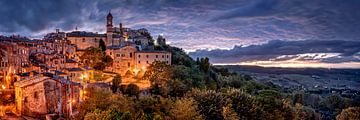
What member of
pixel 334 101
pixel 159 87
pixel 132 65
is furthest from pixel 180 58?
pixel 334 101

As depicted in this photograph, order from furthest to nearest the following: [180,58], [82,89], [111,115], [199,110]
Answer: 1. [180,58]
2. [82,89]
3. [199,110]
4. [111,115]

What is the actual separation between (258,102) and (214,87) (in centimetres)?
1391

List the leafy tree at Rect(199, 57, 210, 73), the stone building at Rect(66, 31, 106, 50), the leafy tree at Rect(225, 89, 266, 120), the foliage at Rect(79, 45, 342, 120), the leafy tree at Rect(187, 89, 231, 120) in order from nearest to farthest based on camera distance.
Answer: the foliage at Rect(79, 45, 342, 120) → the leafy tree at Rect(187, 89, 231, 120) → the leafy tree at Rect(225, 89, 266, 120) → the stone building at Rect(66, 31, 106, 50) → the leafy tree at Rect(199, 57, 210, 73)

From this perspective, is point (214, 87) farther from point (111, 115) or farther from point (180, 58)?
point (111, 115)

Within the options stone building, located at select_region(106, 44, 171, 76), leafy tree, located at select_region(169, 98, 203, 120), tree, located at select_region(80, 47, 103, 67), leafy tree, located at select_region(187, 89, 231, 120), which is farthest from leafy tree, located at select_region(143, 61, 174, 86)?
leafy tree, located at select_region(169, 98, 203, 120)

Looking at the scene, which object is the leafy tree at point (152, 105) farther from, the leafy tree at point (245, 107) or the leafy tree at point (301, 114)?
the leafy tree at point (301, 114)

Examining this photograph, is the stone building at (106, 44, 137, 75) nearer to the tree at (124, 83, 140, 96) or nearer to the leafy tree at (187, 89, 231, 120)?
the tree at (124, 83, 140, 96)

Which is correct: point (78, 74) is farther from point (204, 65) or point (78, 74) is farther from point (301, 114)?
point (301, 114)

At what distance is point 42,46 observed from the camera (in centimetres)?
5734

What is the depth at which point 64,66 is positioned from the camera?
178 ft

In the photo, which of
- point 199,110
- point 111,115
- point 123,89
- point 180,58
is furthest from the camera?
point 180,58

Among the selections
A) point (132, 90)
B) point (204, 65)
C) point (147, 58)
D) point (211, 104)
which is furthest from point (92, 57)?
point (211, 104)

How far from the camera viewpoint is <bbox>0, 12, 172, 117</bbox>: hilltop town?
3866 cm

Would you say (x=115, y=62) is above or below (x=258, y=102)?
above
